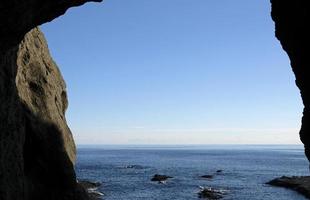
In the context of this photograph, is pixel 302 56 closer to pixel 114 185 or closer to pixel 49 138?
pixel 49 138

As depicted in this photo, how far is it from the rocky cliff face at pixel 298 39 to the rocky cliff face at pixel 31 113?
11201 mm

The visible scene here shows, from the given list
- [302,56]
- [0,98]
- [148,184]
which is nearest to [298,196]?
[148,184]

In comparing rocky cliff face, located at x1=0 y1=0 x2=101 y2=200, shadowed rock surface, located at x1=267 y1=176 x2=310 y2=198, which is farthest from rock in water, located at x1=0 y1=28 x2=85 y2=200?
shadowed rock surface, located at x1=267 y1=176 x2=310 y2=198

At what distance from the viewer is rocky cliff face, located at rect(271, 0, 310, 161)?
66.9 ft

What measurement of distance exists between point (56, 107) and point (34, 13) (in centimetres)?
2220

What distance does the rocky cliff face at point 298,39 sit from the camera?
803 inches

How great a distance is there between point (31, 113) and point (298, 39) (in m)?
22.5

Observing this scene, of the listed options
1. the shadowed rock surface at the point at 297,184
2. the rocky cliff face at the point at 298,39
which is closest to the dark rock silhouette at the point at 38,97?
the rocky cliff face at the point at 298,39

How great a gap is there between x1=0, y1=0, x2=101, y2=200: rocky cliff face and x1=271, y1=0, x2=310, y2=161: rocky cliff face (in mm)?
11201

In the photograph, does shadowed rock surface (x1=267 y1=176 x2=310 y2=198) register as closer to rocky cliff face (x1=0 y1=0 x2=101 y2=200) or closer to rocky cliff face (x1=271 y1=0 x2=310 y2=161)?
rocky cliff face (x1=0 y1=0 x2=101 y2=200)

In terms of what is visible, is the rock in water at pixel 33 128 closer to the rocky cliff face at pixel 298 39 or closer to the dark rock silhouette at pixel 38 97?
the dark rock silhouette at pixel 38 97

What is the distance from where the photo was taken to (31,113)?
34.2 metres

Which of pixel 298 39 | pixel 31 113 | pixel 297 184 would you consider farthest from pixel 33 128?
pixel 297 184

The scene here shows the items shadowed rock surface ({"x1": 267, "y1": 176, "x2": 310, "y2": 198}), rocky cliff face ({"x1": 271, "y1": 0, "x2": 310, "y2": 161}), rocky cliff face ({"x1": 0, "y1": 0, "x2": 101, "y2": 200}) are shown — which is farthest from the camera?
shadowed rock surface ({"x1": 267, "y1": 176, "x2": 310, "y2": 198})
